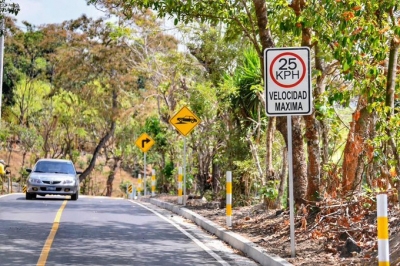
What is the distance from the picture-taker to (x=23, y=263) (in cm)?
1049

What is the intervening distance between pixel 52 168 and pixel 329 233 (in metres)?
17.3

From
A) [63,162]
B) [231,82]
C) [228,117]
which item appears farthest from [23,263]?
[63,162]

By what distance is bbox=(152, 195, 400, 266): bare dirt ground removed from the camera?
10141 mm

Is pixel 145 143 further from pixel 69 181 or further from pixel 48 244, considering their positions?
pixel 48 244

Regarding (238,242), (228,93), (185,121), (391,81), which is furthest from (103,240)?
(185,121)

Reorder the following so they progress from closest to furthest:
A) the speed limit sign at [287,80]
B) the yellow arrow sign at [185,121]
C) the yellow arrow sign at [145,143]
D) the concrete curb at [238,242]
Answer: the concrete curb at [238,242], the speed limit sign at [287,80], the yellow arrow sign at [185,121], the yellow arrow sign at [145,143]

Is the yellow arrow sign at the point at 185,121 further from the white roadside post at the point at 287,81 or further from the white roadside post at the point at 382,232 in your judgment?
the white roadside post at the point at 382,232

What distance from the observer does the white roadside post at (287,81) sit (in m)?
10.8

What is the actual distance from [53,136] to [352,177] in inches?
1716

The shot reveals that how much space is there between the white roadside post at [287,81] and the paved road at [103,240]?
2.37 meters

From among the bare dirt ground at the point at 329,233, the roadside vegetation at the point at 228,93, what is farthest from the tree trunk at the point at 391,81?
the bare dirt ground at the point at 329,233

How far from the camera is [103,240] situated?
13.4 m

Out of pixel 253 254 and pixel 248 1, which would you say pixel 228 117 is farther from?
pixel 253 254

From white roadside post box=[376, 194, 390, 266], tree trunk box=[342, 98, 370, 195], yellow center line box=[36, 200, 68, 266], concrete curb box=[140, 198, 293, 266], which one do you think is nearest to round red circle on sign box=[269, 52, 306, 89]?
concrete curb box=[140, 198, 293, 266]
